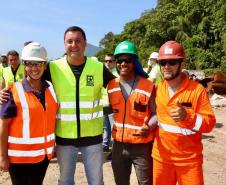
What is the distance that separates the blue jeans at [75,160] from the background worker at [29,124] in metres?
0.16

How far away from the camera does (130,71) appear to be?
3986mm

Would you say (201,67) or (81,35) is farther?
(201,67)

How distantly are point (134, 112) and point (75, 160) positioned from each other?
782mm

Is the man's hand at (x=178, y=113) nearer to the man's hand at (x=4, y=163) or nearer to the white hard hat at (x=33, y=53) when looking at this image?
the white hard hat at (x=33, y=53)

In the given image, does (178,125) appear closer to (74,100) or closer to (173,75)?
(173,75)

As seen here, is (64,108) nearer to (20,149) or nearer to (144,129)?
(20,149)

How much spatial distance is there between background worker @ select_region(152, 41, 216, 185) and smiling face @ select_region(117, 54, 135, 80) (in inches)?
17.7

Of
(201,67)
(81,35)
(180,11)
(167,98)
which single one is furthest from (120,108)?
(180,11)

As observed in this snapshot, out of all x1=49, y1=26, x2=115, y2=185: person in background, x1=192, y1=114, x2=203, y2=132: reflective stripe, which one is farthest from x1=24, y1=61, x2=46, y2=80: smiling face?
x1=192, y1=114, x2=203, y2=132: reflective stripe

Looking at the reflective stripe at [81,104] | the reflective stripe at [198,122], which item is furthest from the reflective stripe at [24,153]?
the reflective stripe at [198,122]

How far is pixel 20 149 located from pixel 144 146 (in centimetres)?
126

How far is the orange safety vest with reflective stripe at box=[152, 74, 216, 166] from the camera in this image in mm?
3352

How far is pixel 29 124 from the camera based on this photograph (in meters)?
3.43

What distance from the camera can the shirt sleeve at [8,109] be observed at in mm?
3350
